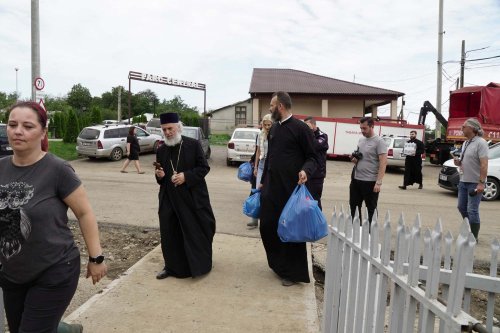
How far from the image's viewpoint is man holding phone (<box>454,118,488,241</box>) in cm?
614

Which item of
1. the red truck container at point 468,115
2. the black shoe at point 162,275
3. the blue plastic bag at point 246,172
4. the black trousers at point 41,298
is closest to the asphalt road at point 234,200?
the blue plastic bag at point 246,172

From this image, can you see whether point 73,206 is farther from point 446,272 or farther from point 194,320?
point 446,272

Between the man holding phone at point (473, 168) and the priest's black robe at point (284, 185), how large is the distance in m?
3.00

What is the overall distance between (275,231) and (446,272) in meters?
2.52

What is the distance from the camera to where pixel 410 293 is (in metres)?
1.91

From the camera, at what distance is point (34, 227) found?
2303 millimetres

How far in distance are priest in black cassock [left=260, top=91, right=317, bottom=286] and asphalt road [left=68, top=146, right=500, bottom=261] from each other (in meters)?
1.67

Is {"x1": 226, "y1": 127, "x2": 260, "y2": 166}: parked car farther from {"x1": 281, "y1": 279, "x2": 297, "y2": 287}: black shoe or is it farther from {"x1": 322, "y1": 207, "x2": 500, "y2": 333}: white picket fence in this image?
{"x1": 322, "y1": 207, "x2": 500, "y2": 333}: white picket fence

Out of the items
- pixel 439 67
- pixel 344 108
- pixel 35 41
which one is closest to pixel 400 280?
pixel 35 41

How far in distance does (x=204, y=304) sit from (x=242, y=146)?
45.1ft

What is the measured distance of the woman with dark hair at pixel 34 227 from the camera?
2303 mm

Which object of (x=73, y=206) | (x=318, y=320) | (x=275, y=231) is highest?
(x=73, y=206)

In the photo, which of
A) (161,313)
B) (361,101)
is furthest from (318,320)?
(361,101)

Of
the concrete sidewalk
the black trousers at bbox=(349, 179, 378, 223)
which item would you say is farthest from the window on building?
the concrete sidewalk
